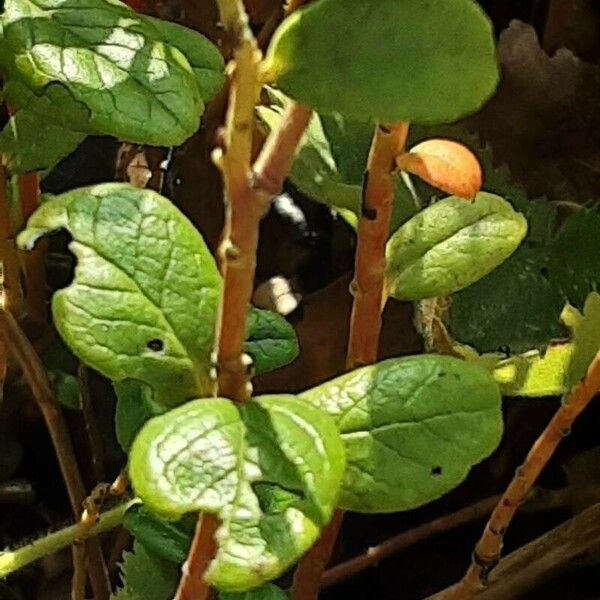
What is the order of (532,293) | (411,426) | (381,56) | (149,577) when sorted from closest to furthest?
(381,56)
(411,426)
(149,577)
(532,293)

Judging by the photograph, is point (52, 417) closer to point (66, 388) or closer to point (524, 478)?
point (66, 388)

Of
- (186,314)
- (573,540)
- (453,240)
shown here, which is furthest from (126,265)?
(573,540)

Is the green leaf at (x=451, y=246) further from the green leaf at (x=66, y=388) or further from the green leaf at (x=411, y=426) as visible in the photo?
the green leaf at (x=66, y=388)

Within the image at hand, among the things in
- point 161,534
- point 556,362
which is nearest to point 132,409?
point 161,534

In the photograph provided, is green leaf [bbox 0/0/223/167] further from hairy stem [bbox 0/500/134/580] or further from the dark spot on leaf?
hairy stem [bbox 0/500/134/580]

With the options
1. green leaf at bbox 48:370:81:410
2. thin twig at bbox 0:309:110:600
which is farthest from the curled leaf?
green leaf at bbox 48:370:81:410

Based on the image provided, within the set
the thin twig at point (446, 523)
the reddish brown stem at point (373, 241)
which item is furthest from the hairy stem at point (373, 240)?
the thin twig at point (446, 523)

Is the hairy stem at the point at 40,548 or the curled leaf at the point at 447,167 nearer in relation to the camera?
the curled leaf at the point at 447,167
